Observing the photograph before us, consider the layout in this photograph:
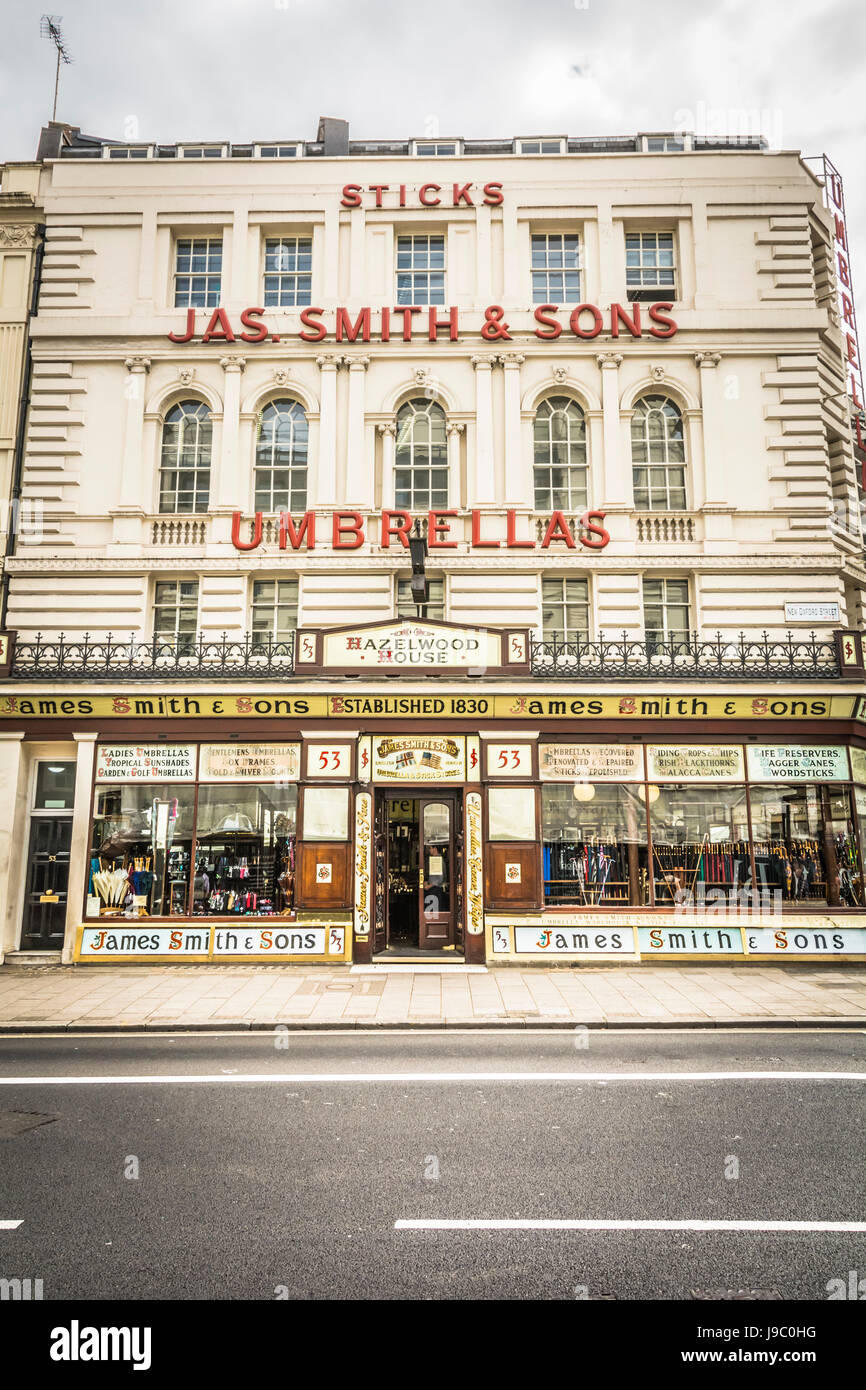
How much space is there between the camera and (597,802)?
16641 mm

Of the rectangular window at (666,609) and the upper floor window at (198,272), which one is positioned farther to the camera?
the upper floor window at (198,272)

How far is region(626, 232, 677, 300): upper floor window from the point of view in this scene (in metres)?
20.8

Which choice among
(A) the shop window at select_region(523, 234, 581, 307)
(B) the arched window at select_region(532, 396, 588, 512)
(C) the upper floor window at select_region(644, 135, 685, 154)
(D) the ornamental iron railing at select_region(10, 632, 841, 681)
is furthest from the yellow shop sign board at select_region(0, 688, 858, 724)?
(C) the upper floor window at select_region(644, 135, 685, 154)

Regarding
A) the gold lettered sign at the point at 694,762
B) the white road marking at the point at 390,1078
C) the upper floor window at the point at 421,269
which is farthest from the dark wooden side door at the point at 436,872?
the upper floor window at the point at 421,269

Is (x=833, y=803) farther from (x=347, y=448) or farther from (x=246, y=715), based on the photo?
(x=347, y=448)

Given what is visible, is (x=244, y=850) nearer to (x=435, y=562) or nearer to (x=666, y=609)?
(x=435, y=562)

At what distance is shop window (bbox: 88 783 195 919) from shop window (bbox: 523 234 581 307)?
610 inches

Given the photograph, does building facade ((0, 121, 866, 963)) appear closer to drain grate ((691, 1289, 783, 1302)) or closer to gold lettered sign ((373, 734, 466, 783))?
gold lettered sign ((373, 734, 466, 783))

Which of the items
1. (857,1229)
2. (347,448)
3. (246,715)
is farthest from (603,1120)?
(347,448)

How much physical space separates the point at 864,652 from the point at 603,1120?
42.5 feet

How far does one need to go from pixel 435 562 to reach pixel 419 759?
17.1ft

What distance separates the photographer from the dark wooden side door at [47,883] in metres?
16.5

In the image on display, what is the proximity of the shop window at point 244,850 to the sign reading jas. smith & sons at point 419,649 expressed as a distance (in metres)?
2.90

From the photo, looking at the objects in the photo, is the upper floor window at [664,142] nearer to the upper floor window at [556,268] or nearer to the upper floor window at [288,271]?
the upper floor window at [556,268]
